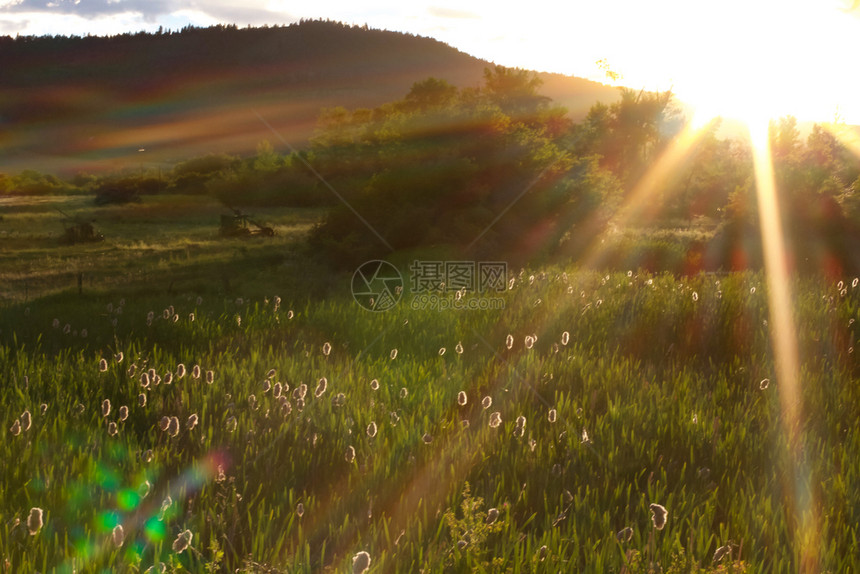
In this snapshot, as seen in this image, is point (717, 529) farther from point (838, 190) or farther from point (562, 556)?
point (838, 190)

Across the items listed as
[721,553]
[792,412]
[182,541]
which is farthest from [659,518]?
[792,412]

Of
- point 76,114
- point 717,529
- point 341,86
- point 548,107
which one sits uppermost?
point 341,86

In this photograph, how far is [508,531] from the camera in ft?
8.46

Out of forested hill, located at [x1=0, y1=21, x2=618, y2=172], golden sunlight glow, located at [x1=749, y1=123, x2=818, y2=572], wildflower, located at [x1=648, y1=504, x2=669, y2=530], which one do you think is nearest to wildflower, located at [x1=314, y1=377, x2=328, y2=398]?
wildflower, located at [x1=648, y1=504, x2=669, y2=530]

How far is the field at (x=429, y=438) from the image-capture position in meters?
2.39

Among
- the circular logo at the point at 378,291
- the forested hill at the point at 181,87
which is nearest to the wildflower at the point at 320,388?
the circular logo at the point at 378,291

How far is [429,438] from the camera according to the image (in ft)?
11.1

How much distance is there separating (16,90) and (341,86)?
8023 cm

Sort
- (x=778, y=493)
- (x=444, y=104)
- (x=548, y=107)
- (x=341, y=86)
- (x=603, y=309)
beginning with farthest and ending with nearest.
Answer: (x=341, y=86), (x=548, y=107), (x=444, y=104), (x=603, y=309), (x=778, y=493)

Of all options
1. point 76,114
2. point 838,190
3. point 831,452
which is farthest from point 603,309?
point 76,114

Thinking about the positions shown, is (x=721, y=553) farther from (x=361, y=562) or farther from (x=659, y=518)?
(x=361, y=562)

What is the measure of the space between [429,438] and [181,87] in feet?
609

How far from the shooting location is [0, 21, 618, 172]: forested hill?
123m

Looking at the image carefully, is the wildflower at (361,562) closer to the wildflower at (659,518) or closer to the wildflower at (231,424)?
the wildflower at (659,518)
